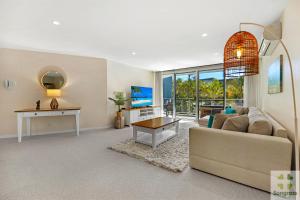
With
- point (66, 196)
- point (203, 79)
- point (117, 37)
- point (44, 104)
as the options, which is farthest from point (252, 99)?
point (44, 104)

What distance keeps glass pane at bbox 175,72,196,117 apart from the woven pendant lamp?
14.4 ft

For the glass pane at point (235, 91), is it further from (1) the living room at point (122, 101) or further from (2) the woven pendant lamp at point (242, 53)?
(2) the woven pendant lamp at point (242, 53)

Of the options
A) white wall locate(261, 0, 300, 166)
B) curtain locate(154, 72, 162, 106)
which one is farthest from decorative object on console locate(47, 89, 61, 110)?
white wall locate(261, 0, 300, 166)

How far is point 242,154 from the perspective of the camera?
1668mm

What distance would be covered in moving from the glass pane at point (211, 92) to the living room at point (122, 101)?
936 mm

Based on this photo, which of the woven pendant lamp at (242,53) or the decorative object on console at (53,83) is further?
the decorative object on console at (53,83)

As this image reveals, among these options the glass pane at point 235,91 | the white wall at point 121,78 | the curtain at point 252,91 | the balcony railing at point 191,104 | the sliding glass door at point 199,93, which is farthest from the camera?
the balcony railing at point 191,104

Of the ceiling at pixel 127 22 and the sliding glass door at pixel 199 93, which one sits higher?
the ceiling at pixel 127 22

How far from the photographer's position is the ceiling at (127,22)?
1.97 m

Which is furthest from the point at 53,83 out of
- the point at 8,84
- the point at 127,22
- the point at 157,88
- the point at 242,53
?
the point at 242,53

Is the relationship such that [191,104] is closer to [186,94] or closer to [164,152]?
[186,94]

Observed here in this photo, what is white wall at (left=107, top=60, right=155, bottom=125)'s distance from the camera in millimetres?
4969

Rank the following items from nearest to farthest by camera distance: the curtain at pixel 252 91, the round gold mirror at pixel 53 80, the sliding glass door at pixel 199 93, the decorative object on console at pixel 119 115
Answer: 1. the round gold mirror at pixel 53 80
2. the curtain at pixel 252 91
3. the decorative object on console at pixel 119 115
4. the sliding glass door at pixel 199 93

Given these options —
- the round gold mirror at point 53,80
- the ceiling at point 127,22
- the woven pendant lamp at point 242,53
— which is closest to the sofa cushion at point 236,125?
the woven pendant lamp at point 242,53
